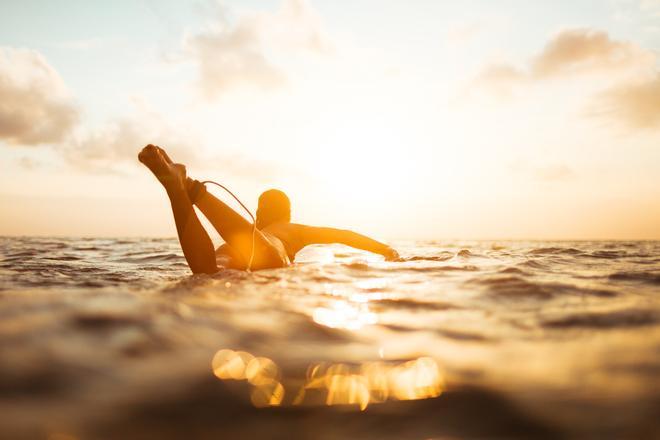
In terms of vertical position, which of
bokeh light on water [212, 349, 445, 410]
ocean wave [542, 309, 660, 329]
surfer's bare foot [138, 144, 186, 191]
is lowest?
bokeh light on water [212, 349, 445, 410]

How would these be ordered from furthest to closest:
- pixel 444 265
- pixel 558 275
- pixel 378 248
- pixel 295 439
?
pixel 378 248 < pixel 444 265 < pixel 558 275 < pixel 295 439

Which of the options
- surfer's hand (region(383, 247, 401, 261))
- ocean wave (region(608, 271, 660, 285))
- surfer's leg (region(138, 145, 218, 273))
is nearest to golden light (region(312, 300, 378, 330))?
surfer's leg (region(138, 145, 218, 273))

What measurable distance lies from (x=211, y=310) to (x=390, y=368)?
57.4 inches

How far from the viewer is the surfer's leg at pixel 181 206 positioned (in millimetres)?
4723

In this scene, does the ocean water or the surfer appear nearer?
the ocean water

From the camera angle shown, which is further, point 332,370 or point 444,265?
point 444,265

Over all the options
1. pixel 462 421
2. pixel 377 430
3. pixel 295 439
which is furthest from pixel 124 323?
pixel 462 421

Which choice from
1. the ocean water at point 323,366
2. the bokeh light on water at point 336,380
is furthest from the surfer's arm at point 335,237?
the bokeh light on water at point 336,380

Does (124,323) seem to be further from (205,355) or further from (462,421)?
(462,421)

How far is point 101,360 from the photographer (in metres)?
1.94

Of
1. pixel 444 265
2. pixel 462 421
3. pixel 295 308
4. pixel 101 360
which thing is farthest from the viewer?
pixel 444 265

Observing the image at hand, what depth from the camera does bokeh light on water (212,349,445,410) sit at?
170 centimetres

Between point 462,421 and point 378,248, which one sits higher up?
point 378,248

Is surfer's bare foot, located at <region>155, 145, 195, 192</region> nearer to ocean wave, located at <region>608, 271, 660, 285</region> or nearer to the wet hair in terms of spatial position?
the wet hair
